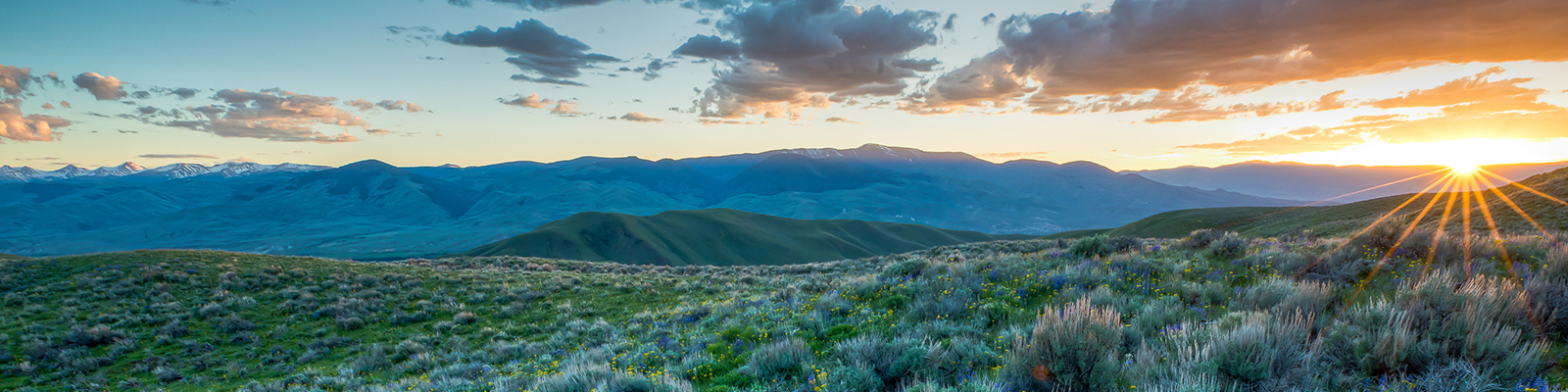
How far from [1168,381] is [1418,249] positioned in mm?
8070

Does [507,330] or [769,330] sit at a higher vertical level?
[769,330]

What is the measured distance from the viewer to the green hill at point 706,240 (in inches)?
4311

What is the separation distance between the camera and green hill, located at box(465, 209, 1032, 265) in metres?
110

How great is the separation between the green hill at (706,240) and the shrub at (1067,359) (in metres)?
103

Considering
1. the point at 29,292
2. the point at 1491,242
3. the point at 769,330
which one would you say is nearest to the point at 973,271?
the point at 769,330

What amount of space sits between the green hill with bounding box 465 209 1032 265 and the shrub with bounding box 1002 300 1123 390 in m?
103

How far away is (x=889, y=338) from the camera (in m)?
6.25

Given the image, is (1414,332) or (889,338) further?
(889,338)

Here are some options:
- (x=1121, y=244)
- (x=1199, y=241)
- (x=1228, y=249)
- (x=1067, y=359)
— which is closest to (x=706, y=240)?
(x=1121, y=244)

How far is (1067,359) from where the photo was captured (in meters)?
4.18

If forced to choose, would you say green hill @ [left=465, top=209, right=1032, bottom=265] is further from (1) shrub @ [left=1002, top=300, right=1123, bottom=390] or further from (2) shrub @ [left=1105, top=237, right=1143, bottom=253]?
(1) shrub @ [left=1002, top=300, right=1123, bottom=390]

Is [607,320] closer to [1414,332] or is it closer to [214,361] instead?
[214,361]

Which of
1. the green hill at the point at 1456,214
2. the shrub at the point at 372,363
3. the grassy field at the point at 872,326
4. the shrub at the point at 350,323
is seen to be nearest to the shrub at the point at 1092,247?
the grassy field at the point at 872,326

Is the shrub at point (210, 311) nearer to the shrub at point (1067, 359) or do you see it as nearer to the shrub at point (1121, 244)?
the shrub at point (1067, 359)
